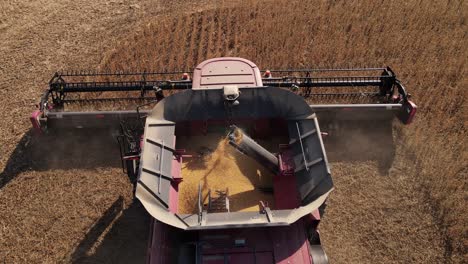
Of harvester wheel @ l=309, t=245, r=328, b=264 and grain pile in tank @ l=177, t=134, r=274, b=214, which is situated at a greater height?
grain pile in tank @ l=177, t=134, r=274, b=214

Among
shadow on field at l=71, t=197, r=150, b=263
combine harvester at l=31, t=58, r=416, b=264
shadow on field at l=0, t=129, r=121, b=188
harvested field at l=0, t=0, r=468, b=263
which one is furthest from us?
shadow on field at l=0, t=129, r=121, b=188

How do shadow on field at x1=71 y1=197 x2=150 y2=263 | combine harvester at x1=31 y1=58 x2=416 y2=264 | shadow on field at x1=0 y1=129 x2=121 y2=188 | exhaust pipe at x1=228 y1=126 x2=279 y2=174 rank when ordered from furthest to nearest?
shadow on field at x1=0 y1=129 x2=121 y2=188
shadow on field at x1=71 y1=197 x2=150 y2=263
exhaust pipe at x1=228 y1=126 x2=279 y2=174
combine harvester at x1=31 y1=58 x2=416 y2=264

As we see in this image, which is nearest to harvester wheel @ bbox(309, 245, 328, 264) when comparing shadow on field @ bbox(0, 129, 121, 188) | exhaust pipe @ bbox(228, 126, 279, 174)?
exhaust pipe @ bbox(228, 126, 279, 174)

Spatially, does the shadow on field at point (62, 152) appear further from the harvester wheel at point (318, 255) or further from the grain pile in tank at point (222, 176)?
the harvester wheel at point (318, 255)

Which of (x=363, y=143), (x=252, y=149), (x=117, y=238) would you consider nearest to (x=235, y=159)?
(x=252, y=149)

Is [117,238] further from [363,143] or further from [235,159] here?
[363,143]

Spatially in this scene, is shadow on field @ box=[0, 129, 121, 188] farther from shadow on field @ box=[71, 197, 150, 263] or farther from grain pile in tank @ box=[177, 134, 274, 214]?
grain pile in tank @ box=[177, 134, 274, 214]
